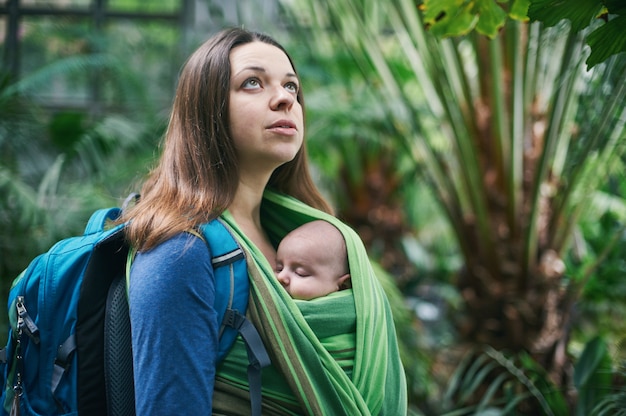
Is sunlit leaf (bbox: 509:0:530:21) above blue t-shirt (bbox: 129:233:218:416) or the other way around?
above

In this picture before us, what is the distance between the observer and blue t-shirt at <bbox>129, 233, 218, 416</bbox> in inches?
51.0

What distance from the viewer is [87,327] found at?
4.72 feet

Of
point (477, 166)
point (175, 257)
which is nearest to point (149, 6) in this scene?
point (477, 166)

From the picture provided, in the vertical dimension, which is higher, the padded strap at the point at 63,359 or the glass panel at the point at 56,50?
the glass panel at the point at 56,50

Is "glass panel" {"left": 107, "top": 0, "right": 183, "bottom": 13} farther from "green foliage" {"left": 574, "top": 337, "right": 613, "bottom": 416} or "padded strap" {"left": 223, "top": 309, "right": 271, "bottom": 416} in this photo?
"padded strap" {"left": 223, "top": 309, "right": 271, "bottom": 416}

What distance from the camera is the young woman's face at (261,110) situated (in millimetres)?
1559

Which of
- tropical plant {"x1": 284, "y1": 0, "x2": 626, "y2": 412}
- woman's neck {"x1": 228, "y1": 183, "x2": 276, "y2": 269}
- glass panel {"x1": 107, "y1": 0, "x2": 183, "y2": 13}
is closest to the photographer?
woman's neck {"x1": 228, "y1": 183, "x2": 276, "y2": 269}

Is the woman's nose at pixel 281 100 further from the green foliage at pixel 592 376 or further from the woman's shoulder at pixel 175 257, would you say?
the green foliage at pixel 592 376

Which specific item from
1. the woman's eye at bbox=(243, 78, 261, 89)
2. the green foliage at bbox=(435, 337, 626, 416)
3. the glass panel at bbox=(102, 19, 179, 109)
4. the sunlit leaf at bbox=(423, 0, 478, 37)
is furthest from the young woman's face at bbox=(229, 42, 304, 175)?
the glass panel at bbox=(102, 19, 179, 109)

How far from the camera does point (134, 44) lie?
5004 mm

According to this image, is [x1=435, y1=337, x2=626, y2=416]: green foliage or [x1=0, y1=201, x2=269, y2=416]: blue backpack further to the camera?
[x1=435, y1=337, x2=626, y2=416]: green foliage

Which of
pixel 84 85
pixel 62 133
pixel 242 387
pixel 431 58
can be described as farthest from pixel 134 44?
pixel 242 387

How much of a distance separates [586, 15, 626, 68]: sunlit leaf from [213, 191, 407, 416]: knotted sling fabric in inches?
27.0

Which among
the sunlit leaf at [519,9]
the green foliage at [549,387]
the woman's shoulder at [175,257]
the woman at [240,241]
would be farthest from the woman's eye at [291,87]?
the green foliage at [549,387]
